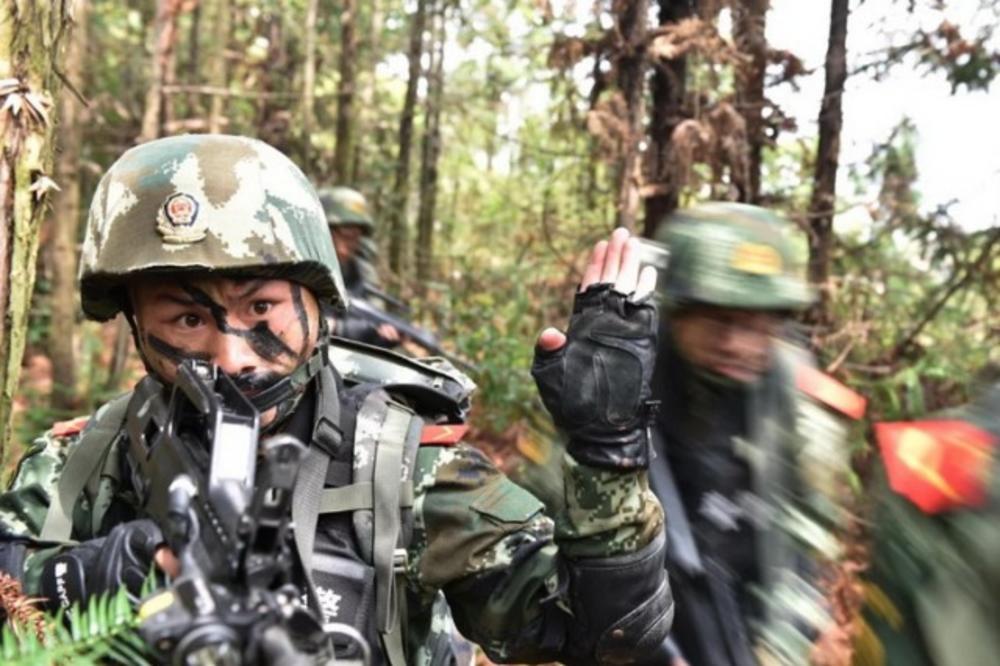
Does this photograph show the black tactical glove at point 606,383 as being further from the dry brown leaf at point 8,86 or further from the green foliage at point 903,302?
the green foliage at point 903,302

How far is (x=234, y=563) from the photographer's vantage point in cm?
145

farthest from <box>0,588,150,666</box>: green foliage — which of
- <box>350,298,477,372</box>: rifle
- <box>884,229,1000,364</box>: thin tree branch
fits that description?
<box>884,229,1000,364</box>: thin tree branch

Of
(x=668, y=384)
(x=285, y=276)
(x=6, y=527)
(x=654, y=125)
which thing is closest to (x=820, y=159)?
(x=654, y=125)

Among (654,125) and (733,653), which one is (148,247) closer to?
(733,653)

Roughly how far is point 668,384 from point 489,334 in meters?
6.97

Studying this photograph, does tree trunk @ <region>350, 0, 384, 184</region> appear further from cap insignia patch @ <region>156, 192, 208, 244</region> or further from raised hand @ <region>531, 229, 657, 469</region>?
raised hand @ <region>531, 229, 657, 469</region>

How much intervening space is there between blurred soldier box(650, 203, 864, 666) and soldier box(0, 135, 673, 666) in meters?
0.87

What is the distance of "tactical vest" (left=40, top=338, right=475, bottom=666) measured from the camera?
7.70 ft

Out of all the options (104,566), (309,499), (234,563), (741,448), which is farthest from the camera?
(741,448)

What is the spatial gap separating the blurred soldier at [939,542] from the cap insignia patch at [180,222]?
5.26 ft

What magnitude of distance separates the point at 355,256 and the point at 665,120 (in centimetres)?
264

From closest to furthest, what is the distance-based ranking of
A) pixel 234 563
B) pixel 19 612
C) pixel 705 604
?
pixel 234 563 → pixel 19 612 → pixel 705 604

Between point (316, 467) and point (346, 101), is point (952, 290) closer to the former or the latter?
point (316, 467)

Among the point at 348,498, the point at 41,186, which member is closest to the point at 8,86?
the point at 41,186
